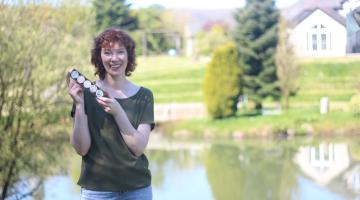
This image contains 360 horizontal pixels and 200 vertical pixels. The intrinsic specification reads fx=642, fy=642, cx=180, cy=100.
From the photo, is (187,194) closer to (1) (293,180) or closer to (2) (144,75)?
(1) (293,180)

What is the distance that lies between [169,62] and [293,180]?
34.0 feet

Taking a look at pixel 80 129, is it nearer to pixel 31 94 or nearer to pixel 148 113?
pixel 148 113

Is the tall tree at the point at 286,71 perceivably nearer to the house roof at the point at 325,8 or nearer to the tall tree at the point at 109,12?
the tall tree at the point at 109,12

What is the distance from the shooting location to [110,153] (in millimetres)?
1549

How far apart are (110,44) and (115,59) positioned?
0.13 feet

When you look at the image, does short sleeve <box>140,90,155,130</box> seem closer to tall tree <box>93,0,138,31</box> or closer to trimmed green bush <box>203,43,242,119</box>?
tall tree <box>93,0,138,31</box>

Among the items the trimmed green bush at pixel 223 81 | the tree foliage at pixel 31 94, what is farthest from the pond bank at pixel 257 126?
the tree foliage at pixel 31 94

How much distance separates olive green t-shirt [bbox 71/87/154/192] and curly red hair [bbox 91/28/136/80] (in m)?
0.12

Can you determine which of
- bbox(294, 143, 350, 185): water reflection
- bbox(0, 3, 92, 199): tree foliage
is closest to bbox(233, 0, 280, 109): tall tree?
bbox(294, 143, 350, 185): water reflection

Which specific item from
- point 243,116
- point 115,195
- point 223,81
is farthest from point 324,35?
point 243,116

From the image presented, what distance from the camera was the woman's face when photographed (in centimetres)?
158

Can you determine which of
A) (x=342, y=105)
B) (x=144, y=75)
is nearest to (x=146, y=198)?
(x=342, y=105)

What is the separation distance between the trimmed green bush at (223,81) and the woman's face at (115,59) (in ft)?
39.5

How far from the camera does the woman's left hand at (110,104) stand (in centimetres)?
146
